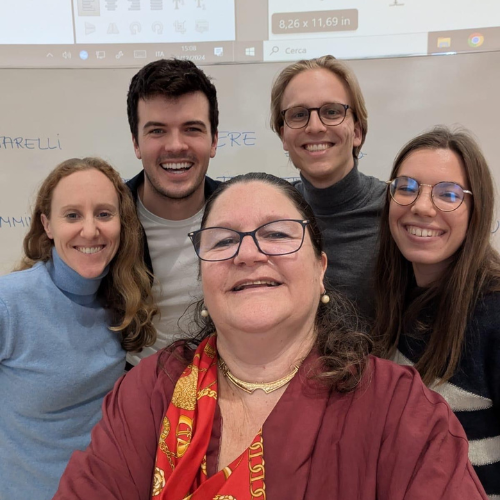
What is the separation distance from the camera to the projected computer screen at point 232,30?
206 centimetres

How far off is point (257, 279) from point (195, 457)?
0.46 m

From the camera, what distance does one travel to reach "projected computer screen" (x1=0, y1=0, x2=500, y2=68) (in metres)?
2.06

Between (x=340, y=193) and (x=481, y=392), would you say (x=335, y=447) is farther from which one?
(x=340, y=193)

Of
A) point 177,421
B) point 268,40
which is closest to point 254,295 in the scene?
point 177,421

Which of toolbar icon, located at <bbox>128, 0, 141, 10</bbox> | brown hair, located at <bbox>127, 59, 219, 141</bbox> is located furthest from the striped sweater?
toolbar icon, located at <bbox>128, 0, 141, 10</bbox>

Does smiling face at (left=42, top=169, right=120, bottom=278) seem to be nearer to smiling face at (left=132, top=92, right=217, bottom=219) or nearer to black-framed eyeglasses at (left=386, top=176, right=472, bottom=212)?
smiling face at (left=132, top=92, right=217, bottom=219)

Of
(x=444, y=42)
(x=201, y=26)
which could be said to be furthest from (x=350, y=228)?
(x=201, y=26)

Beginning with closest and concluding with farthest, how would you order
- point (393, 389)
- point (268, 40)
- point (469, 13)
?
1. point (393, 389)
2. point (469, 13)
3. point (268, 40)

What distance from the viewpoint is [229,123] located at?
230cm

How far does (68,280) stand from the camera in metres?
1.51

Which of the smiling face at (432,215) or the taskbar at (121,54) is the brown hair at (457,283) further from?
the taskbar at (121,54)

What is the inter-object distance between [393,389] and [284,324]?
31 centimetres

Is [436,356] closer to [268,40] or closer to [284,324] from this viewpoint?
[284,324]

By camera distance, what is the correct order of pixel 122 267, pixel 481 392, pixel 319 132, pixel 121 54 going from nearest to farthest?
pixel 481 392, pixel 122 267, pixel 319 132, pixel 121 54
